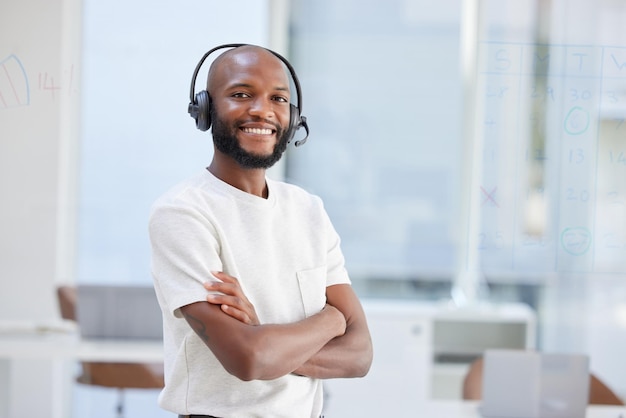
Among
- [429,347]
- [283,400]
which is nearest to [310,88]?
[429,347]

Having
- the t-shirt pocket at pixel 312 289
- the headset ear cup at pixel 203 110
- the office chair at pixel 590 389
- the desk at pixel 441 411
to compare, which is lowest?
the desk at pixel 441 411

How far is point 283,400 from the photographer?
1.55 meters

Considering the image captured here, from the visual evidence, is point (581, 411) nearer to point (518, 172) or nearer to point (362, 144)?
point (518, 172)

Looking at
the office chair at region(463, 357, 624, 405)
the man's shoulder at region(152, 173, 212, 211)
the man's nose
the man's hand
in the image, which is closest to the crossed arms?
the man's hand

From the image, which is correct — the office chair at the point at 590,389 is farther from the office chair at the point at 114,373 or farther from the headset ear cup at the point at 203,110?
the headset ear cup at the point at 203,110

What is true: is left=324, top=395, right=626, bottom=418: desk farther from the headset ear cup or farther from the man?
the headset ear cup

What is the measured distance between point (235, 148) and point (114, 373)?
1.70 metres

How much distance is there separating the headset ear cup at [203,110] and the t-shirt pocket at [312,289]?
0.37 metres

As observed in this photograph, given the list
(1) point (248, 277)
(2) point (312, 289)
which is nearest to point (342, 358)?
(2) point (312, 289)

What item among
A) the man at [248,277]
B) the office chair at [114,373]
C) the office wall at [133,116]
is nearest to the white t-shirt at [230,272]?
the man at [248,277]

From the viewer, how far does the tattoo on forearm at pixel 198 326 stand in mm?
1464

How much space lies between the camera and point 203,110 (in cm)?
165

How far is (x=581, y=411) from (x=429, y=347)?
70 centimetres

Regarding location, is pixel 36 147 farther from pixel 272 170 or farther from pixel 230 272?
pixel 230 272
